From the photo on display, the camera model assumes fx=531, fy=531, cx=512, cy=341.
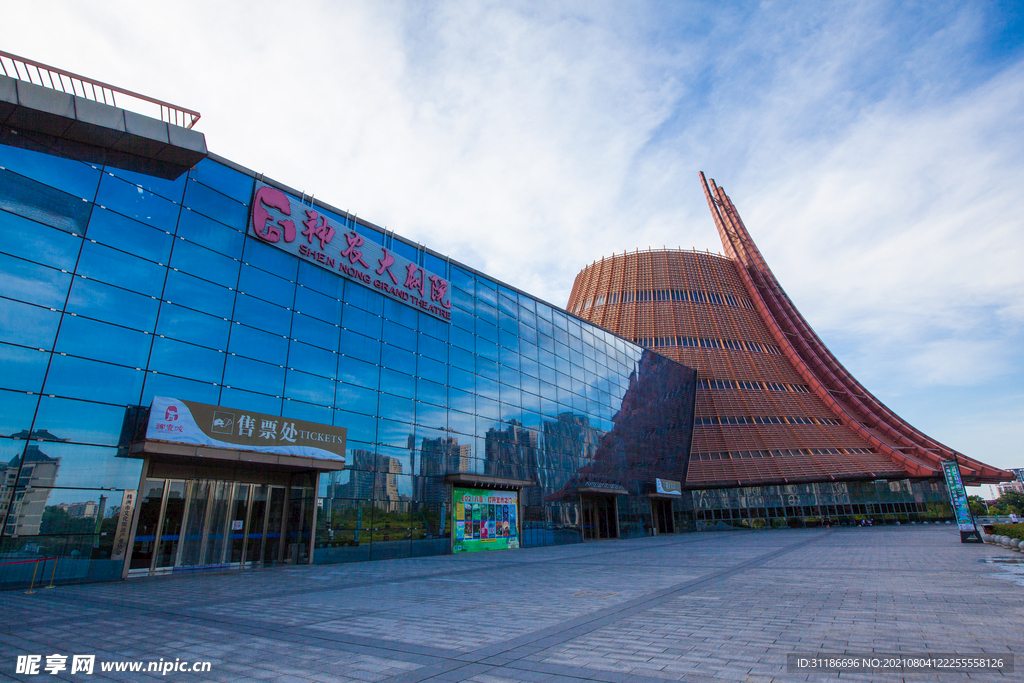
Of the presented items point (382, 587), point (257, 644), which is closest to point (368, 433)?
point (382, 587)

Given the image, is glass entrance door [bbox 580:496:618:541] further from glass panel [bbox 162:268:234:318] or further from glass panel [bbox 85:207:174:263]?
glass panel [bbox 85:207:174:263]

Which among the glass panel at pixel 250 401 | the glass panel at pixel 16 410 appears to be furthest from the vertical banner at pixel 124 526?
the glass panel at pixel 250 401

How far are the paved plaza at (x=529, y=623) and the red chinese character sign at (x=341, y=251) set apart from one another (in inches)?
518

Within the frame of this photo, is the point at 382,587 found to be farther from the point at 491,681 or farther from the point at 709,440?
the point at 709,440

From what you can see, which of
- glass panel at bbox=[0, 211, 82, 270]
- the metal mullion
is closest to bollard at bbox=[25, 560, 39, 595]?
the metal mullion

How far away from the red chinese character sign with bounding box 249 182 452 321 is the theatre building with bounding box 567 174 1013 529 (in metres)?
34.5

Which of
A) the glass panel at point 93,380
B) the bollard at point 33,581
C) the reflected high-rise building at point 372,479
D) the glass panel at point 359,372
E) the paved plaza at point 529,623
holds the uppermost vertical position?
the glass panel at point 359,372

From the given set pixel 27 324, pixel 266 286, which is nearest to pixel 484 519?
pixel 266 286

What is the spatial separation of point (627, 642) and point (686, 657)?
3.70 feet

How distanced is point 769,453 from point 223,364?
5086 cm

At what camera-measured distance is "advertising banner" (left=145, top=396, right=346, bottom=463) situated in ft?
54.5

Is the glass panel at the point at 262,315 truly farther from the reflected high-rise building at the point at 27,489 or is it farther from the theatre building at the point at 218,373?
the reflected high-rise building at the point at 27,489

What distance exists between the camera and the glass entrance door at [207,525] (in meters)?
17.0

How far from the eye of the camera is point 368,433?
2375 centimetres
